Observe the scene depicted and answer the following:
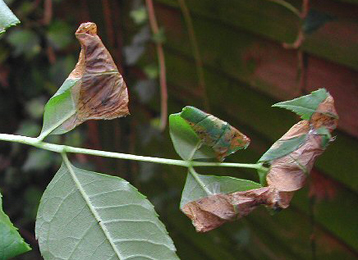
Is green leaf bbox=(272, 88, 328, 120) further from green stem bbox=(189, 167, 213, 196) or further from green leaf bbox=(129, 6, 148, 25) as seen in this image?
green leaf bbox=(129, 6, 148, 25)

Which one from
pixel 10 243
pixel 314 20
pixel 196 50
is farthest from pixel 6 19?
pixel 196 50

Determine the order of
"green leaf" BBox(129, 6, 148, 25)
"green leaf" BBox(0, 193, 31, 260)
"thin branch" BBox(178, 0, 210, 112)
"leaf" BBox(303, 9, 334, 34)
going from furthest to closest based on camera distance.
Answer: "green leaf" BBox(129, 6, 148, 25) → "thin branch" BBox(178, 0, 210, 112) → "leaf" BBox(303, 9, 334, 34) → "green leaf" BBox(0, 193, 31, 260)

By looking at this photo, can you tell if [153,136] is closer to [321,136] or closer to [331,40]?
[331,40]

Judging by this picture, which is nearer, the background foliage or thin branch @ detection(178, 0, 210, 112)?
the background foliage

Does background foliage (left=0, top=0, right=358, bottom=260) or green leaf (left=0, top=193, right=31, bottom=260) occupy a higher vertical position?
green leaf (left=0, top=193, right=31, bottom=260)

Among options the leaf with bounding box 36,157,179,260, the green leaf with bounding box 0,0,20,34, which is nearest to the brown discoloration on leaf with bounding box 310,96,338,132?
the leaf with bounding box 36,157,179,260

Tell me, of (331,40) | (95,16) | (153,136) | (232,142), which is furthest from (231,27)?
(232,142)

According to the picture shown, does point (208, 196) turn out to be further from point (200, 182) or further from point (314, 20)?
point (314, 20)
